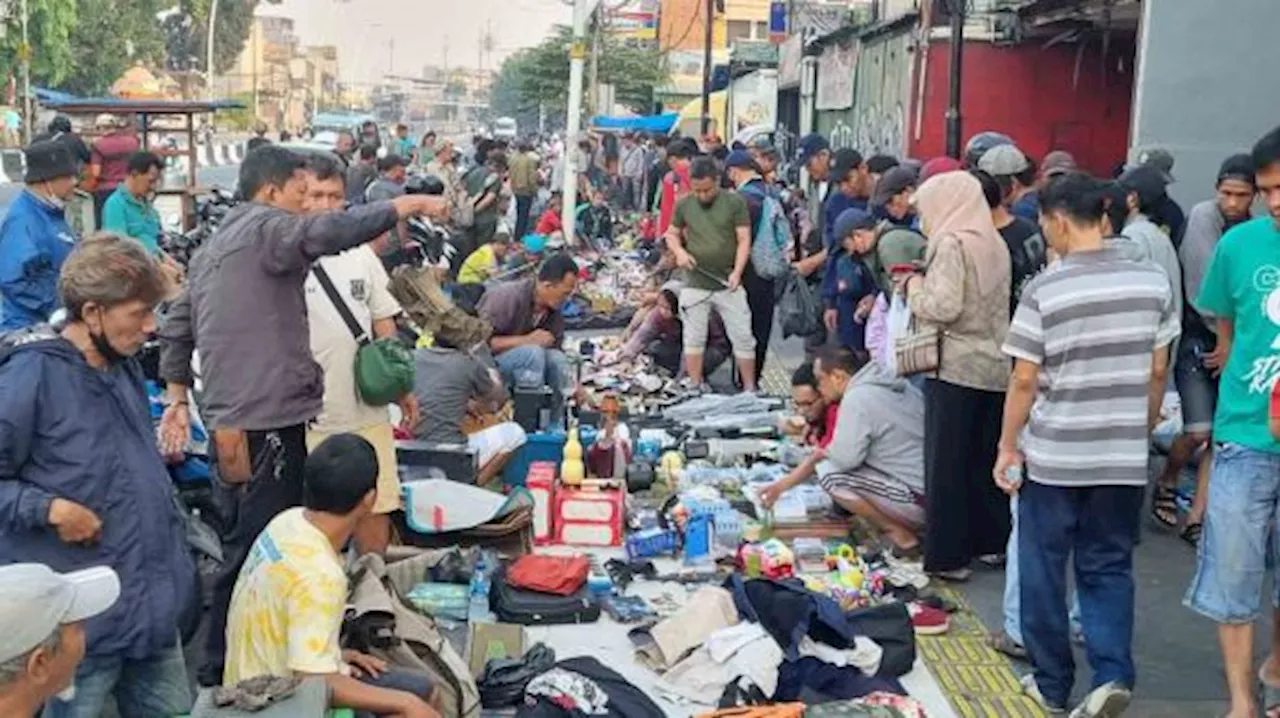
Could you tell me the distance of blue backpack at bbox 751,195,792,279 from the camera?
Answer: 10242mm

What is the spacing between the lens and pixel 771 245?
33.7 ft

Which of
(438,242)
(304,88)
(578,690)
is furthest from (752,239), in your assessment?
(304,88)

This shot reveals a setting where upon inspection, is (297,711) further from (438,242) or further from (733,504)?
(438,242)

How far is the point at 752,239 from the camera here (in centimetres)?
1020

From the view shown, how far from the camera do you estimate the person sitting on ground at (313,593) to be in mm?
3803

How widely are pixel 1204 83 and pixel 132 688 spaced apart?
8657 mm

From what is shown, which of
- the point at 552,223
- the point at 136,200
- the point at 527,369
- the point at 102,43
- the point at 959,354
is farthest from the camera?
the point at 102,43

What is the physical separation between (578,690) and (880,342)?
3.39 m

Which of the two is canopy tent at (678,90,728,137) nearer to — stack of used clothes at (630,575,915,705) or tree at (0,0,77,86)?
tree at (0,0,77,86)

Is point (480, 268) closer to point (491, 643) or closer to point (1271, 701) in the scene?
point (491, 643)

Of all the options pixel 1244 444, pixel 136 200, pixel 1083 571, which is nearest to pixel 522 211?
pixel 136 200

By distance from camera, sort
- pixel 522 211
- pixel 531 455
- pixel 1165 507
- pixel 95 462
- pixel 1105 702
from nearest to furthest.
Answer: pixel 95 462, pixel 1105 702, pixel 1165 507, pixel 531 455, pixel 522 211

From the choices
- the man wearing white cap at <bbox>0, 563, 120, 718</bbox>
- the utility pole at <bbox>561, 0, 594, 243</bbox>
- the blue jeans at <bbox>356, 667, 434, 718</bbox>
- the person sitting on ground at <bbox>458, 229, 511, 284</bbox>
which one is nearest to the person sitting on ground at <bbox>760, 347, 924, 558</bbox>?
the blue jeans at <bbox>356, 667, 434, 718</bbox>

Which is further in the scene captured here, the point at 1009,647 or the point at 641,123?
the point at 641,123
